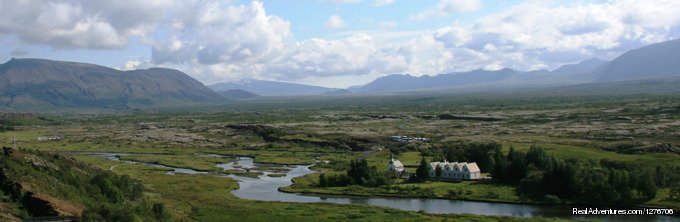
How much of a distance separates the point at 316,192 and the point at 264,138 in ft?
334

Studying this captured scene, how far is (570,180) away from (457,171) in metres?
21.7

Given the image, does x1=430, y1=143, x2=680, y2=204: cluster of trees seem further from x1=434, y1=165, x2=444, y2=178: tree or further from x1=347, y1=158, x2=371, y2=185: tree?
x1=347, y1=158, x2=371, y2=185: tree

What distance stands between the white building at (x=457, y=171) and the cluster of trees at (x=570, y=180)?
3.40 metres

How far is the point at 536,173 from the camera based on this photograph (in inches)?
3457

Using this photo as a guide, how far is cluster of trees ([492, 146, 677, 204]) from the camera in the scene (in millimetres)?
77562

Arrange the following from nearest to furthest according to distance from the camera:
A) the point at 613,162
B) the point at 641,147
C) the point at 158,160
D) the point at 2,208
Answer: the point at 2,208, the point at 613,162, the point at 641,147, the point at 158,160

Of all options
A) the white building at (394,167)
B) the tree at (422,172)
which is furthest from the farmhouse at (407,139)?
the tree at (422,172)

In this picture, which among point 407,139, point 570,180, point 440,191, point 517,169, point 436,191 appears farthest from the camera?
point 407,139

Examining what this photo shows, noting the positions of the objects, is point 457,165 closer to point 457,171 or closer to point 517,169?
point 457,171

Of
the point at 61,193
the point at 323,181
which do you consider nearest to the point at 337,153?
the point at 323,181

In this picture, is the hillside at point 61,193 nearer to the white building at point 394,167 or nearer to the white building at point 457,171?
the white building at point 394,167

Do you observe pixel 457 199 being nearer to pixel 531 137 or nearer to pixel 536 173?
pixel 536 173

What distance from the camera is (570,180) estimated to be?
3228 inches

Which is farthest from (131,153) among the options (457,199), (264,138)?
(457,199)
